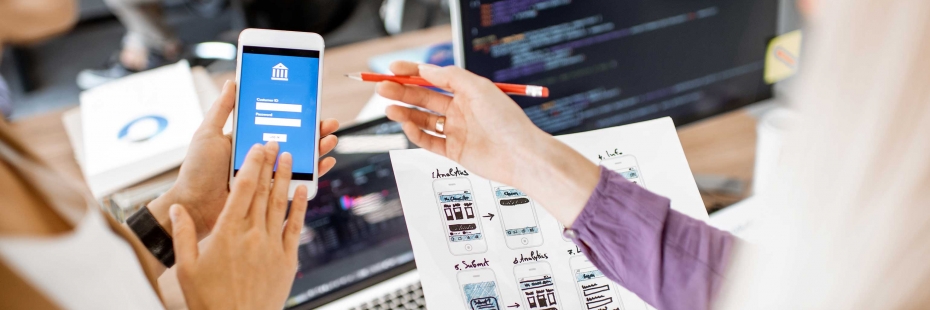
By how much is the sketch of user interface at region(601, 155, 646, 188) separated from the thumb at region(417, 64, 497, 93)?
0.61 feet

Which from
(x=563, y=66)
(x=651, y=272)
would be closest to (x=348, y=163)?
(x=563, y=66)

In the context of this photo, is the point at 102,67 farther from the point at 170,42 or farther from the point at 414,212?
the point at 414,212

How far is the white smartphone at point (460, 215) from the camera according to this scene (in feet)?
2.36

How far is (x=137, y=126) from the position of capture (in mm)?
1155

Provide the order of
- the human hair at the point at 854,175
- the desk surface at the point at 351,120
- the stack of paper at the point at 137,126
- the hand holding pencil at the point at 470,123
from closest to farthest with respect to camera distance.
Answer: the human hair at the point at 854,175 → the hand holding pencil at the point at 470,123 → the stack of paper at the point at 137,126 → the desk surface at the point at 351,120

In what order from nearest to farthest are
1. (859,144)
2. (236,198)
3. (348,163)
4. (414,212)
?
(859,144)
(236,198)
(414,212)
(348,163)

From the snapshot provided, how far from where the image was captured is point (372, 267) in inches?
39.0

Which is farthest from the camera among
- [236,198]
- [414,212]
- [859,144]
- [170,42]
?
[170,42]

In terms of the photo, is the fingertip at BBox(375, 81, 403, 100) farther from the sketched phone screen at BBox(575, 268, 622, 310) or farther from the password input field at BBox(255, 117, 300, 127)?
the sketched phone screen at BBox(575, 268, 622, 310)

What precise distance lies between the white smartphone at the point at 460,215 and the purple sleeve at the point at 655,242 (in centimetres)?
12

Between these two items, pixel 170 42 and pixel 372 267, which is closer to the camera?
pixel 372 267

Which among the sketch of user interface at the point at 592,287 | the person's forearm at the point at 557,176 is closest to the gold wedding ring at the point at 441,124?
the person's forearm at the point at 557,176

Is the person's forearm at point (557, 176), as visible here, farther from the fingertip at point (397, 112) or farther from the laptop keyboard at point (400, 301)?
the laptop keyboard at point (400, 301)

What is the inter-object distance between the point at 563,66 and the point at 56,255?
751mm
